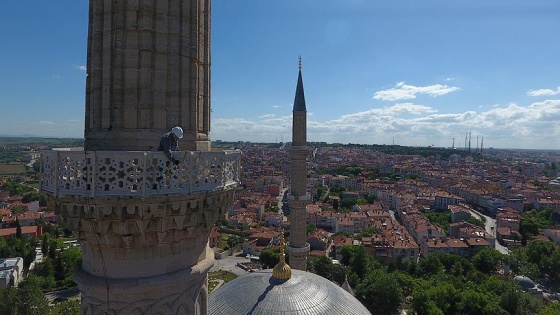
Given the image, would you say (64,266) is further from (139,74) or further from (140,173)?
(140,173)

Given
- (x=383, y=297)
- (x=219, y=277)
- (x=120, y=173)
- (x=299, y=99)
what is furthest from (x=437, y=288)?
(x=120, y=173)

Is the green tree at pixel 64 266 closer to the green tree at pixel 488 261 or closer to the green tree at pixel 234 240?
the green tree at pixel 234 240

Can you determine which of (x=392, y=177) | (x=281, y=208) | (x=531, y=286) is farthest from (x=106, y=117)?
(x=392, y=177)

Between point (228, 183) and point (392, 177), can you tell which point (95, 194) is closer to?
point (228, 183)

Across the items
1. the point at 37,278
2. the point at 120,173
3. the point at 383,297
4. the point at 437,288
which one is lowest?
the point at 37,278

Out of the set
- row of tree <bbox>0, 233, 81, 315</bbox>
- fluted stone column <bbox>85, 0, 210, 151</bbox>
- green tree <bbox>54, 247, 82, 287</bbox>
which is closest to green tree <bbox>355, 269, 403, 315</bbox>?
row of tree <bbox>0, 233, 81, 315</bbox>

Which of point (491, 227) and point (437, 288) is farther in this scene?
point (491, 227)

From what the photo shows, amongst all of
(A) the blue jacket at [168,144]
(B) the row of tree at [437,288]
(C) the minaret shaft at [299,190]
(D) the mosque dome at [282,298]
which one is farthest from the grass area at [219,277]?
(A) the blue jacket at [168,144]

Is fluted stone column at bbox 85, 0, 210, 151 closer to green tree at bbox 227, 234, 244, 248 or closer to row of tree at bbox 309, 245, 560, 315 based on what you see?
row of tree at bbox 309, 245, 560, 315
